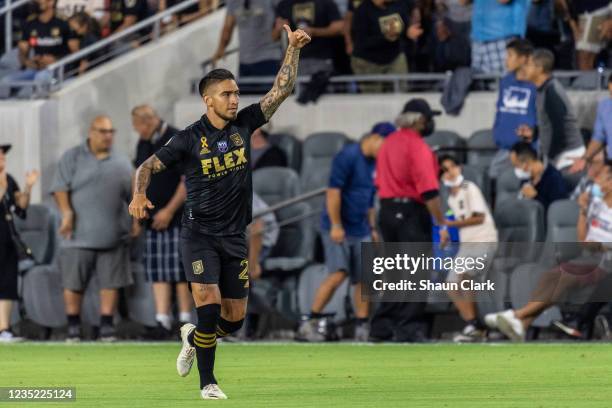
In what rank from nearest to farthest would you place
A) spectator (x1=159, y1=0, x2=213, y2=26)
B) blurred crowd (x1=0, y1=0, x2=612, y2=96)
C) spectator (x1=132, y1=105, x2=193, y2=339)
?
spectator (x1=132, y1=105, x2=193, y2=339), blurred crowd (x1=0, y1=0, x2=612, y2=96), spectator (x1=159, y1=0, x2=213, y2=26)

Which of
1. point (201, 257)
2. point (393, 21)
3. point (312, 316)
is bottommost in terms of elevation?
point (312, 316)

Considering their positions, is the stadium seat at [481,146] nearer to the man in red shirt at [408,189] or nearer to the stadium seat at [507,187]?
the stadium seat at [507,187]

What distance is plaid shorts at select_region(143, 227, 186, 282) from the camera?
16.9m

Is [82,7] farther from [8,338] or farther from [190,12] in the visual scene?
[8,338]

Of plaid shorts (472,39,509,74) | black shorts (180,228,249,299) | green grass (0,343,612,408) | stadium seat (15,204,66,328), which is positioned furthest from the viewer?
plaid shorts (472,39,509,74)

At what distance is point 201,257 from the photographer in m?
11.0

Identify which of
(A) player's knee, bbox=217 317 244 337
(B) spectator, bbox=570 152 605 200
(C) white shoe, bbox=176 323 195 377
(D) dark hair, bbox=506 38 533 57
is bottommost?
(C) white shoe, bbox=176 323 195 377

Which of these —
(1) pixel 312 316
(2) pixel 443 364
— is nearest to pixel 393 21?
(1) pixel 312 316

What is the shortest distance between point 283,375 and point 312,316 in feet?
12.9

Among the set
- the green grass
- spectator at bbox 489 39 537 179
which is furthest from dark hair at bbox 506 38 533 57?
the green grass

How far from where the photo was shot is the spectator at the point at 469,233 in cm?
1612

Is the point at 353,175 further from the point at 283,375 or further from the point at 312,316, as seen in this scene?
Answer: the point at 283,375

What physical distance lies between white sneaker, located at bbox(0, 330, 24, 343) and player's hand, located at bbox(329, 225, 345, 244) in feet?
11.2

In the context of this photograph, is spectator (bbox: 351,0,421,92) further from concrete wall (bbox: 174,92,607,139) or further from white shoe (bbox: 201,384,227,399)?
white shoe (bbox: 201,384,227,399)
